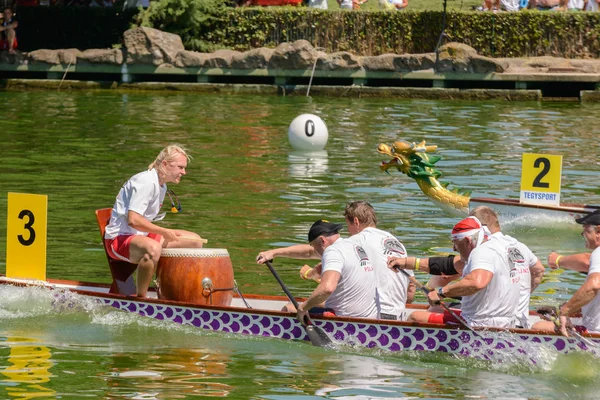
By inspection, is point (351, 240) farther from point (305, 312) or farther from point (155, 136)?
point (155, 136)

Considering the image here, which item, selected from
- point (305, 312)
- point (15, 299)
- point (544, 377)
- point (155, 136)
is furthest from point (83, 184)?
point (544, 377)

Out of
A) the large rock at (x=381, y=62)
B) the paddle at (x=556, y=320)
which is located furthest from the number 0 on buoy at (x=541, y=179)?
the large rock at (x=381, y=62)

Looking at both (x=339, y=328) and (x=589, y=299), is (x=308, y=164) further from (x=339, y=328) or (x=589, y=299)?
(x=589, y=299)

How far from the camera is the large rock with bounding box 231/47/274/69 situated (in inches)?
1292

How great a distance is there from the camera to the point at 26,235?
1204 cm

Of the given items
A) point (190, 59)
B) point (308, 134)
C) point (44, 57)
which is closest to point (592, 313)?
point (308, 134)

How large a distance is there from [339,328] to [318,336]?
216mm

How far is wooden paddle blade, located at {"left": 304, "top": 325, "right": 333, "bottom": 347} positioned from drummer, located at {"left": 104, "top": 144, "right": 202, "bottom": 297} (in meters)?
1.75

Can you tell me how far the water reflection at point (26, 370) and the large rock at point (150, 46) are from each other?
22575 millimetres

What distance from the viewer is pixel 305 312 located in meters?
10.6

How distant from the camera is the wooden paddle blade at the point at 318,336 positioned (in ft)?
35.2

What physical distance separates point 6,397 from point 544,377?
4419 millimetres

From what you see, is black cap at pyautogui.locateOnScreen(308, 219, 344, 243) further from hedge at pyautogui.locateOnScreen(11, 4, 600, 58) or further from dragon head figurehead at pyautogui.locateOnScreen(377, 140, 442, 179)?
hedge at pyautogui.locateOnScreen(11, 4, 600, 58)

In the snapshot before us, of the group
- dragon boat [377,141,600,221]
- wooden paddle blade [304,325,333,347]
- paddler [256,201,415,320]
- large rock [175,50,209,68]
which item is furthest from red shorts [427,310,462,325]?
large rock [175,50,209,68]
